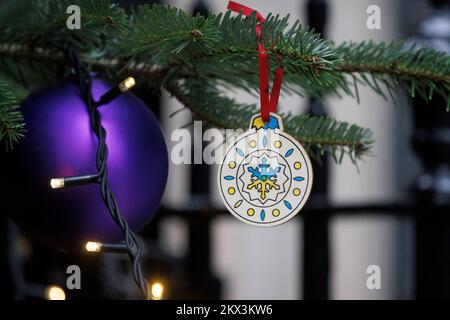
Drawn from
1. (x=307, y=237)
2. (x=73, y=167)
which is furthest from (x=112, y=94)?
(x=307, y=237)

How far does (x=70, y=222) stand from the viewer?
20.8 inches

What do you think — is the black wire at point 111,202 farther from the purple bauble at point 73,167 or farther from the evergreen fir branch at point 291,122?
the evergreen fir branch at point 291,122

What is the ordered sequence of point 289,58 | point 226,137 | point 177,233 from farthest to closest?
point 177,233, point 226,137, point 289,58

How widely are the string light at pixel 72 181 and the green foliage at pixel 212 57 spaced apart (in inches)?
4.1

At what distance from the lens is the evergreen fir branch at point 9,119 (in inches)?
19.8

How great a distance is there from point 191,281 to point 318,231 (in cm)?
32

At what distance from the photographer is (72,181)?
50 cm

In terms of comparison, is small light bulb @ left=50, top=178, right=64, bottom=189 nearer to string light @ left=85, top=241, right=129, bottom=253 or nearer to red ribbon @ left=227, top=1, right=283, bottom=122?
string light @ left=85, top=241, right=129, bottom=253

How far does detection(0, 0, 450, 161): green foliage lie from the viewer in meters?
0.49

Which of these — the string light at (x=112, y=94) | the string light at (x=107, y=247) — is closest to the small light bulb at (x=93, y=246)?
the string light at (x=107, y=247)

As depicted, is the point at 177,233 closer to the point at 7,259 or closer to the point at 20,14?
the point at 7,259

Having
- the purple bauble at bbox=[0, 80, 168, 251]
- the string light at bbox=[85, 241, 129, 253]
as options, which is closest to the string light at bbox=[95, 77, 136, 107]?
the purple bauble at bbox=[0, 80, 168, 251]

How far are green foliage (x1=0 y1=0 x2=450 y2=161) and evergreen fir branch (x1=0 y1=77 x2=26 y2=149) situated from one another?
0.08m
